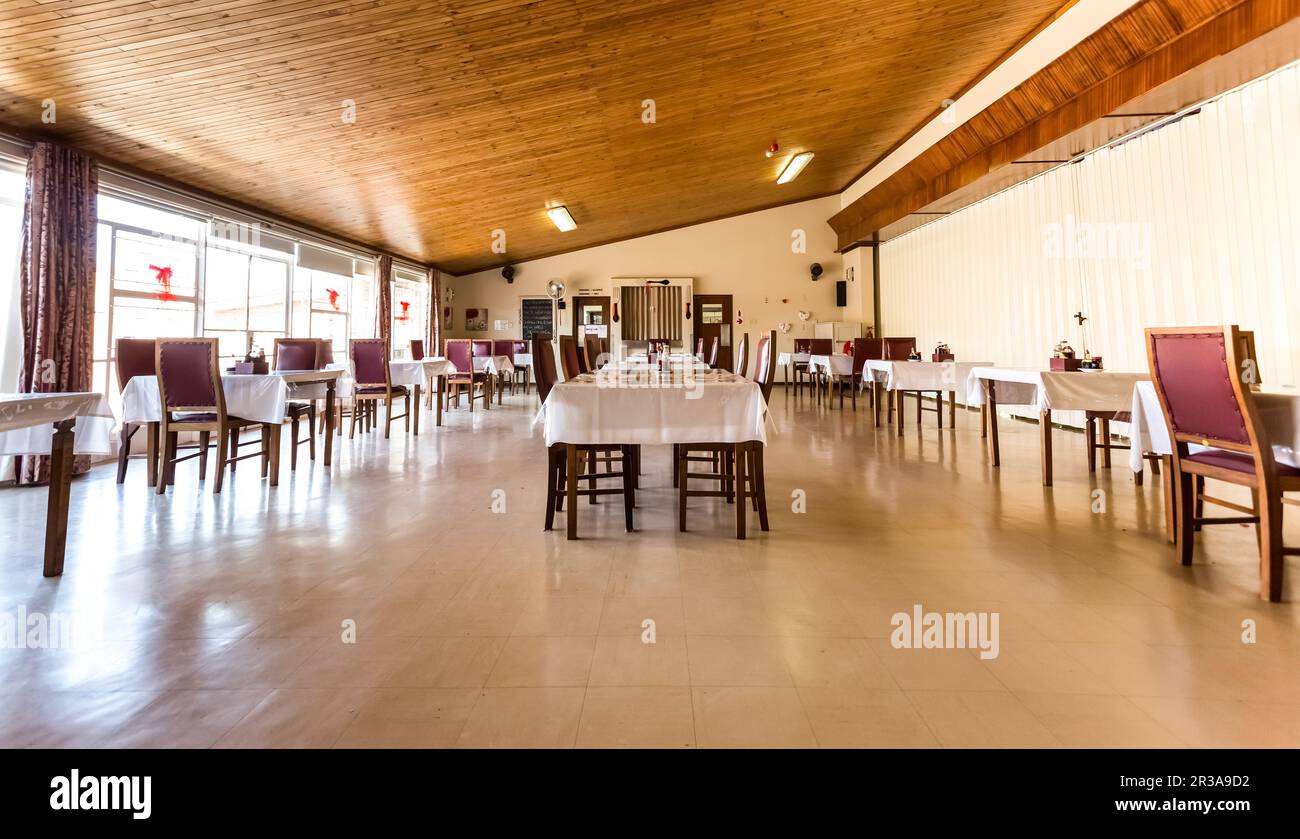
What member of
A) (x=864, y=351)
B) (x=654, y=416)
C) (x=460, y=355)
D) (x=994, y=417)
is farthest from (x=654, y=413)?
(x=460, y=355)

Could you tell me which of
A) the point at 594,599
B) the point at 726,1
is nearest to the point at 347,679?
the point at 594,599

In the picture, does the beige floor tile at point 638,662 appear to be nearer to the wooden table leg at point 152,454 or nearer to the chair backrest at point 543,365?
the chair backrest at point 543,365

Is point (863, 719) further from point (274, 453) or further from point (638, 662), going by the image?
point (274, 453)

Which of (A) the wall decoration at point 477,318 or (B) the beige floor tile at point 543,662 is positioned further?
(A) the wall decoration at point 477,318

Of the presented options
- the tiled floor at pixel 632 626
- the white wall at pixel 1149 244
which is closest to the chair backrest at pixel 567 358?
the tiled floor at pixel 632 626

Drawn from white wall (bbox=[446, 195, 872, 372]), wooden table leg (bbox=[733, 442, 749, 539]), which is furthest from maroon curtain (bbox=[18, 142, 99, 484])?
white wall (bbox=[446, 195, 872, 372])

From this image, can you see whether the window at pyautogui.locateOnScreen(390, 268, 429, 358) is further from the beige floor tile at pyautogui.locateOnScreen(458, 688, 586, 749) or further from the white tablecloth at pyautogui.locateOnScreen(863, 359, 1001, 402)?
the beige floor tile at pyautogui.locateOnScreen(458, 688, 586, 749)

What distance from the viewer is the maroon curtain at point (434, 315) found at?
1126cm

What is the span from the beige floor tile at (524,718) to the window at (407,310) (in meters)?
9.65

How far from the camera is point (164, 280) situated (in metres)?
5.72

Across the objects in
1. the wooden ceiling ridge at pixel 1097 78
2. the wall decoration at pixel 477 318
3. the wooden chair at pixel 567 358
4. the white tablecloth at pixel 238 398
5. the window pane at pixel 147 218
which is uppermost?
the wooden ceiling ridge at pixel 1097 78

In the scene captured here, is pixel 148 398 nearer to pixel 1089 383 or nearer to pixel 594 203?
pixel 1089 383

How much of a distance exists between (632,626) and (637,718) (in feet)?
1.62

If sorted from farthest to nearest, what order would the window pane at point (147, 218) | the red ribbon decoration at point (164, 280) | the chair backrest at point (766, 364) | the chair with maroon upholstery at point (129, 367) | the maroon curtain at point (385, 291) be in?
the maroon curtain at point (385, 291) → the red ribbon decoration at point (164, 280) → the window pane at point (147, 218) → the chair with maroon upholstery at point (129, 367) → the chair backrest at point (766, 364)
